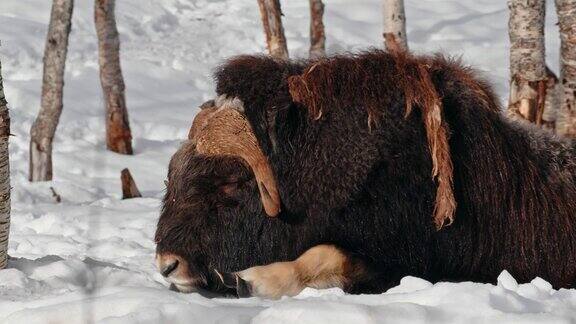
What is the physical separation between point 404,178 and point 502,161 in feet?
1.74

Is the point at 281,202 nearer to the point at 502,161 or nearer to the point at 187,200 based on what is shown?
the point at 187,200

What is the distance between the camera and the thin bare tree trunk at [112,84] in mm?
13820

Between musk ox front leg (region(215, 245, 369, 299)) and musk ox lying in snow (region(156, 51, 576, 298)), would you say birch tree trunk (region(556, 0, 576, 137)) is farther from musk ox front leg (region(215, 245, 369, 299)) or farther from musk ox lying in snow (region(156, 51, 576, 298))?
musk ox front leg (region(215, 245, 369, 299))

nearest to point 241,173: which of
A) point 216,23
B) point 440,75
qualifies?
point 440,75

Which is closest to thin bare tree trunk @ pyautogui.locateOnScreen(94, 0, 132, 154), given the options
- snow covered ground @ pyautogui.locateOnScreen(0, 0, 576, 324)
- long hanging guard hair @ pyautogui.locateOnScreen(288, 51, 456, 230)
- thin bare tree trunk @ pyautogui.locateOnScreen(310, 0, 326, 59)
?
snow covered ground @ pyautogui.locateOnScreen(0, 0, 576, 324)

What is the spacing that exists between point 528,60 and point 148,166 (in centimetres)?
676

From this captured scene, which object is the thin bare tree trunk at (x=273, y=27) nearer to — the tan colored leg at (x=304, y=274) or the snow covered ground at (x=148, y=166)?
the snow covered ground at (x=148, y=166)

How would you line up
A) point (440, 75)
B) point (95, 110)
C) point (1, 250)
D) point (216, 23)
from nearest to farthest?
point (1, 250), point (440, 75), point (95, 110), point (216, 23)

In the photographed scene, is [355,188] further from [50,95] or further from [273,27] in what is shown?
[50,95]

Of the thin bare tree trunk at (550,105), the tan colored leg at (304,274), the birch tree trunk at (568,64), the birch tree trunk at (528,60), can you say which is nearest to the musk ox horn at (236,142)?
the tan colored leg at (304,274)

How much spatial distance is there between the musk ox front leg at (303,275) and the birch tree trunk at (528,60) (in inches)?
140

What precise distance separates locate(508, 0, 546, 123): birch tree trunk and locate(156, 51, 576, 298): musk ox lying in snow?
2.91 m

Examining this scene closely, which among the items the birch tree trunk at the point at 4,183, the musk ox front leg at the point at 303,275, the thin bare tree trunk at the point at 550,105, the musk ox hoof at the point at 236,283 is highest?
the thin bare tree trunk at the point at 550,105

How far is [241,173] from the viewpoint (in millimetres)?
4992
